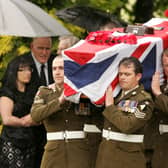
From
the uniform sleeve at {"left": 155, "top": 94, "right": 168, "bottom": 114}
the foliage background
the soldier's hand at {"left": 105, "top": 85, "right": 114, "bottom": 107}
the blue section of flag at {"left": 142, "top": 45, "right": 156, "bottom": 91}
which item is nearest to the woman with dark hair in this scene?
the soldier's hand at {"left": 105, "top": 85, "right": 114, "bottom": 107}

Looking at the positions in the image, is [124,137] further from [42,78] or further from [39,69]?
[39,69]

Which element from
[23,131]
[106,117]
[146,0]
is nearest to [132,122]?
[106,117]

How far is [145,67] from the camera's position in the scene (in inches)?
362

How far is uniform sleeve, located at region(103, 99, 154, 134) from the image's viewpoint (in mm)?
8805

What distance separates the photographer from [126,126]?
8805 mm

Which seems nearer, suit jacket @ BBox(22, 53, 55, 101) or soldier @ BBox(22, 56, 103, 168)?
soldier @ BBox(22, 56, 103, 168)

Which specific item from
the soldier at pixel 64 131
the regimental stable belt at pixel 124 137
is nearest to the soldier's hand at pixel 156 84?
the regimental stable belt at pixel 124 137

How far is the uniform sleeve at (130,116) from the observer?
8805 mm

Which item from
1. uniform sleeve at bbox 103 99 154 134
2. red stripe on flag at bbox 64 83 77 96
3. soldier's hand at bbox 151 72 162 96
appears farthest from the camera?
soldier's hand at bbox 151 72 162 96

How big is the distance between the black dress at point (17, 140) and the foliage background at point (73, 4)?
5.92 feet

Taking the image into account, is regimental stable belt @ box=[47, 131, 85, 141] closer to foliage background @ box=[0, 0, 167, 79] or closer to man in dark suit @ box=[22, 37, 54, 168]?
man in dark suit @ box=[22, 37, 54, 168]

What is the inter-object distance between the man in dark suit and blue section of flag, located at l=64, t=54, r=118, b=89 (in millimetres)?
1141

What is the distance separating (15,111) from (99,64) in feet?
4.99

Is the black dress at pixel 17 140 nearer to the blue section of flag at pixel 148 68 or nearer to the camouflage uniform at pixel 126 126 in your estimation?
the camouflage uniform at pixel 126 126
